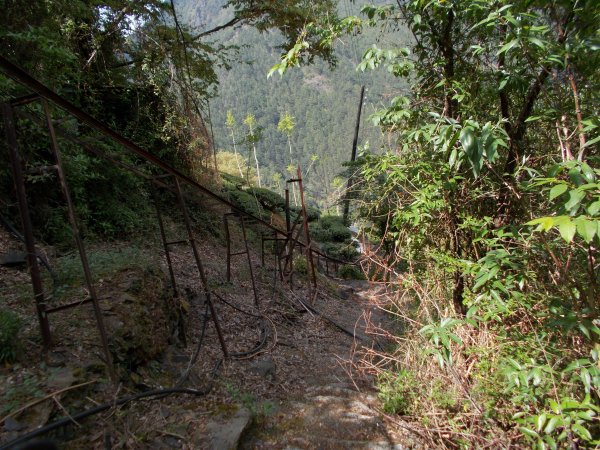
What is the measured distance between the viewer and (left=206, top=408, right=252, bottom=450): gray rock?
2.15m

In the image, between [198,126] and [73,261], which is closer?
[73,261]

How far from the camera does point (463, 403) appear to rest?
2.17 metres

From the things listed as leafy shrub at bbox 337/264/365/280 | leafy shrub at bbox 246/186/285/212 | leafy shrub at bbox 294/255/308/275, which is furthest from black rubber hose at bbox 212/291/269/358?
leafy shrub at bbox 246/186/285/212

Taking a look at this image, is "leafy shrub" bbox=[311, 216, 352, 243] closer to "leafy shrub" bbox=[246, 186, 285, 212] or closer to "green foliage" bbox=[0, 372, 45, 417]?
"leafy shrub" bbox=[246, 186, 285, 212]

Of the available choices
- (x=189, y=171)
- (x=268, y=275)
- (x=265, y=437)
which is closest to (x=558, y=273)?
(x=265, y=437)

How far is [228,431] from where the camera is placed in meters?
2.28

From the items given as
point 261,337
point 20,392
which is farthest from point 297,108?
point 20,392

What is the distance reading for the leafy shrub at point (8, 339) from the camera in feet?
7.13

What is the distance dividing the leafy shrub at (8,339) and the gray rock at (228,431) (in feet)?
4.21

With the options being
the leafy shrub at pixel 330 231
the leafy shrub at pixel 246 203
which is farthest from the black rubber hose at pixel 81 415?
the leafy shrub at pixel 330 231

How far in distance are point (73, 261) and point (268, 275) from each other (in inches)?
176

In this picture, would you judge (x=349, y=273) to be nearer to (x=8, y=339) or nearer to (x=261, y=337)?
(x=261, y=337)

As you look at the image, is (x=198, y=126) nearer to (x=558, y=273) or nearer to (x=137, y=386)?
(x=137, y=386)

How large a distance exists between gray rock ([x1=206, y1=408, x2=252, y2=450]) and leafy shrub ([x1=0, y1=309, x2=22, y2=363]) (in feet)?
4.21
